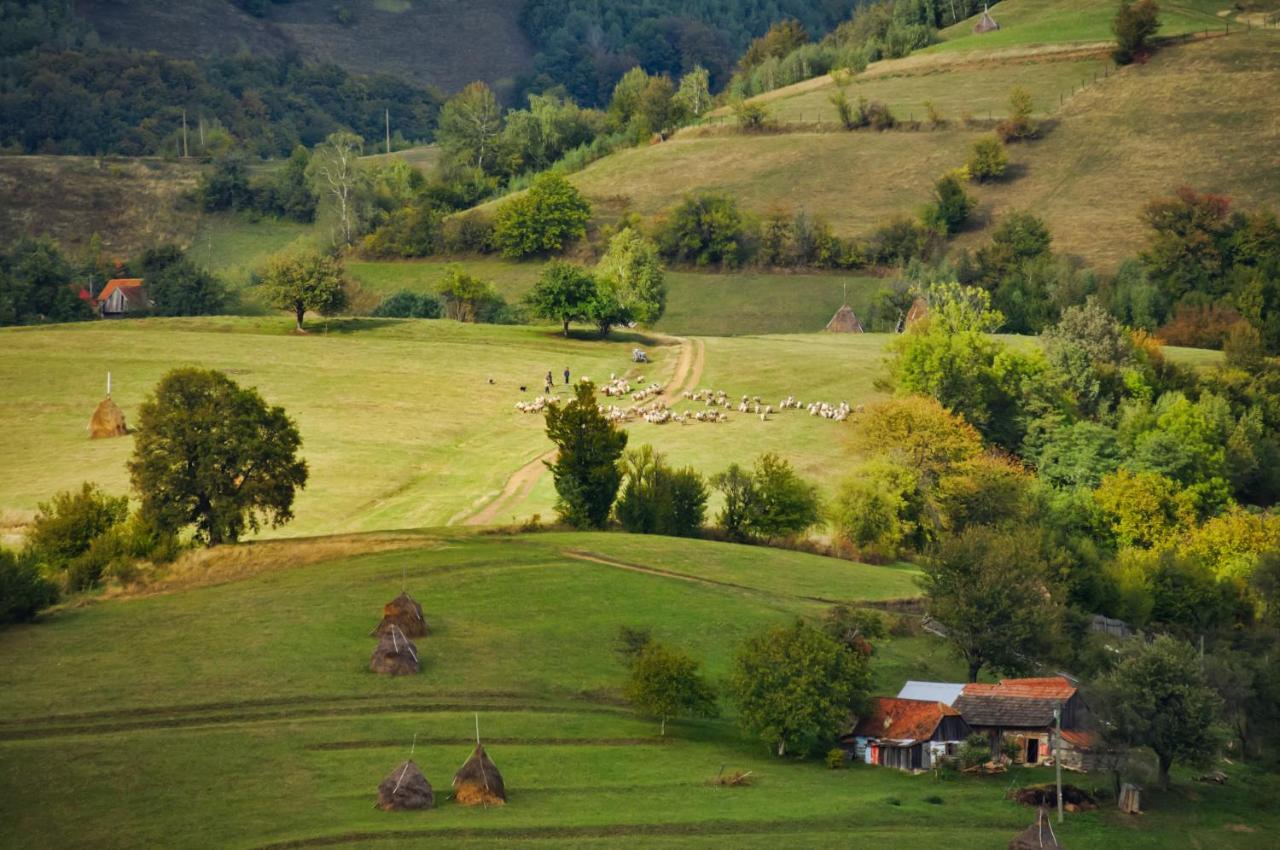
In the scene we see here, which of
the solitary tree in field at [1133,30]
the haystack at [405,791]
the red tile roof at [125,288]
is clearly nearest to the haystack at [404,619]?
the haystack at [405,791]

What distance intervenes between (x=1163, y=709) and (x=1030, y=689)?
6.02m

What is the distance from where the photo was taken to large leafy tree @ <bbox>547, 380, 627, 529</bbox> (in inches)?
3551

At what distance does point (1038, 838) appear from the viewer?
50000mm

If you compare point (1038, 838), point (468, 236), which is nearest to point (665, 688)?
point (1038, 838)

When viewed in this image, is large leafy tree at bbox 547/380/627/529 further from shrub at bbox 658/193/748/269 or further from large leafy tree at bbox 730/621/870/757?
shrub at bbox 658/193/748/269

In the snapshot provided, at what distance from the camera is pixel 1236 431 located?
110938 millimetres

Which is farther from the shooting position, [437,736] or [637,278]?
[637,278]

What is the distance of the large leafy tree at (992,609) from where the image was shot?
71.4 metres

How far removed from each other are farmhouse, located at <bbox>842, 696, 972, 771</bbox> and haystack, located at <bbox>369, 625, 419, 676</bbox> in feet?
53.5

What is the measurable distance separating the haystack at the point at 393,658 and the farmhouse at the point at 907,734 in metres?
16.3

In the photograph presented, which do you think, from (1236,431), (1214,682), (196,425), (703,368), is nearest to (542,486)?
(196,425)

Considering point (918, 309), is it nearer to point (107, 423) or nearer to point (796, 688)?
point (107, 423)

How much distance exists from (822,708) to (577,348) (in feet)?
237

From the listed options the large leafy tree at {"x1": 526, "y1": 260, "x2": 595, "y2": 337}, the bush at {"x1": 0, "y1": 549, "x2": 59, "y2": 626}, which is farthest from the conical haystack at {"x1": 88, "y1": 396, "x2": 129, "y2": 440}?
the large leafy tree at {"x1": 526, "y1": 260, "x2": 595, "y2": 337}
